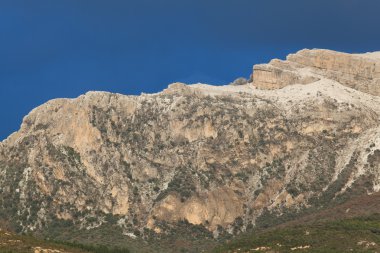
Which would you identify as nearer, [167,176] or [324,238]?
[324,238]

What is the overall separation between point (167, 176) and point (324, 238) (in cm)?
5717

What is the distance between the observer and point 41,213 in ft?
594

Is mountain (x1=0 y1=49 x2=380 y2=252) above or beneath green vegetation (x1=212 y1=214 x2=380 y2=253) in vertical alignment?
above

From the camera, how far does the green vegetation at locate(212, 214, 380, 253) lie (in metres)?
135

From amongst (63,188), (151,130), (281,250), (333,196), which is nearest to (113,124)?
(151,130)

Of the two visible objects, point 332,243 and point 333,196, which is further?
point 333,196

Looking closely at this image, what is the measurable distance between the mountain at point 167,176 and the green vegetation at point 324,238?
76.9ft

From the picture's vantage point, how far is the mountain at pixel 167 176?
17962cm

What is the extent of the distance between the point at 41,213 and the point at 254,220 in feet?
144

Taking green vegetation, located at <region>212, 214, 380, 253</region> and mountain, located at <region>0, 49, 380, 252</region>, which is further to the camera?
mountain, located at <region>0, 49, 380, 252</region>

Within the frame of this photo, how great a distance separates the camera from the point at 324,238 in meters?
140

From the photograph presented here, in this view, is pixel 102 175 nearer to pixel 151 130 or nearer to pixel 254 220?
pixel 151 130

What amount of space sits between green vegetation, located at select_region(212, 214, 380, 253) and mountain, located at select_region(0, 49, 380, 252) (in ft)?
76.9

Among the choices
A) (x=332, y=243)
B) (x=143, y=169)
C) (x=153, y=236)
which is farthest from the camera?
(x=143, y=169)
